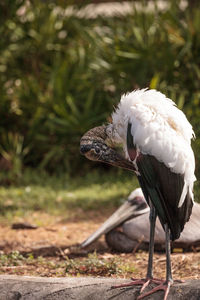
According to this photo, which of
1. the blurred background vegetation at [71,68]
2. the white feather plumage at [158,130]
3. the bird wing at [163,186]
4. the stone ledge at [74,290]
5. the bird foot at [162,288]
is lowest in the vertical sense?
A: the blurred background vegetation at [71,68]

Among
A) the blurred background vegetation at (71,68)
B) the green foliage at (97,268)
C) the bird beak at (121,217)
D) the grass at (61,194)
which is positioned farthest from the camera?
the blurred background vegetation at (71,68)

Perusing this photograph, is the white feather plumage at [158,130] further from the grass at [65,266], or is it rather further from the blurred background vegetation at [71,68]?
the blurred background vegetation at [71,68]

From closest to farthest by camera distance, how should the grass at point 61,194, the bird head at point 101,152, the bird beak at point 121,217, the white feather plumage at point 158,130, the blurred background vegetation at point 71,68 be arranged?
the white feather plumage at point 158,130 → the bird head at point 101,152 → the bird beak at point 121,217 → the grass at point 61,194 → the blurred background vegetation at point 71,68

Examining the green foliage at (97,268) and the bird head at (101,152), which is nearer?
the bird head at (101,152)

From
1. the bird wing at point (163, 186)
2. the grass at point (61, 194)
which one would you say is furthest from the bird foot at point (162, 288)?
the grass at point (61, 194)

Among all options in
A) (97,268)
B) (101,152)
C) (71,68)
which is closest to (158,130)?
(101,152)

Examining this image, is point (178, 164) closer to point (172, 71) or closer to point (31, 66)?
point (172, 71)

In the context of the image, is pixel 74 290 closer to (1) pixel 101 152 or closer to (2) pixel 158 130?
(1) pixel 101 152

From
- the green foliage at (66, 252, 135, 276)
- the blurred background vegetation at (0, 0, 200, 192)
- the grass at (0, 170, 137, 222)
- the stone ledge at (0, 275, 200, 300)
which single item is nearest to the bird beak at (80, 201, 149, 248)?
the grass at (0, 170, 137, 222)

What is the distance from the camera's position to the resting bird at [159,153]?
2820 mm

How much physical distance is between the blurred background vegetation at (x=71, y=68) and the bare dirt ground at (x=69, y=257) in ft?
9.23

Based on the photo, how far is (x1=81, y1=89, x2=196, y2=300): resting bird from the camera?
282 cm

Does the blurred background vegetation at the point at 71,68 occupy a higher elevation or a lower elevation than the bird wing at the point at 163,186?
lower

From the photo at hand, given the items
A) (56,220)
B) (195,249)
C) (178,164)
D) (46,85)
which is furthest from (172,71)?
(178,164)
